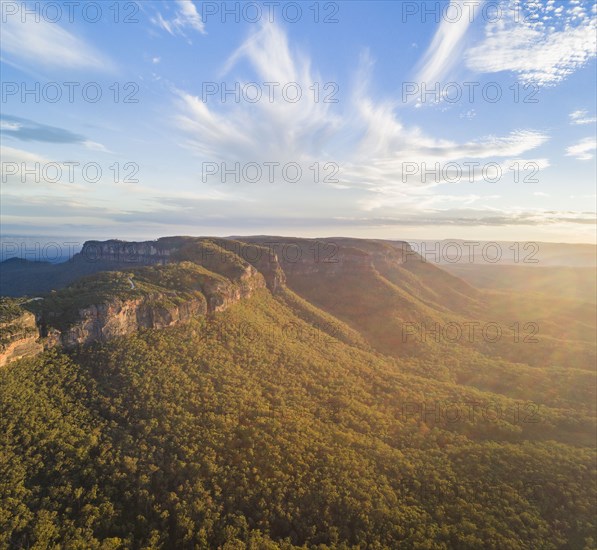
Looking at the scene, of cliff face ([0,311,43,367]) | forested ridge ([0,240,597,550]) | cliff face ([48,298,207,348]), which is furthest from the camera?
cliff face ([48,298,207,348])

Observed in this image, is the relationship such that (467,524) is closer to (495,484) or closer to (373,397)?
(495,484)

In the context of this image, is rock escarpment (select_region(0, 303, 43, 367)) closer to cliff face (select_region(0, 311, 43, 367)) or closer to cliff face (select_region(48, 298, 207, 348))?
cliff face (select_region(0, 311, 43, 367))

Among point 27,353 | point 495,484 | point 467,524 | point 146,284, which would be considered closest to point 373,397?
point 495,484

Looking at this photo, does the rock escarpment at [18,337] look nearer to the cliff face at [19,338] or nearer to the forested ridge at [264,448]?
the cliff face at [19,338]

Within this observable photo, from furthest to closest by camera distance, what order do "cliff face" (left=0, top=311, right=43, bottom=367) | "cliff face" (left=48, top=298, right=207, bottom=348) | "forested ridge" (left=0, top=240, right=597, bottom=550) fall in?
"cliff face" (left=48, top=298, right=207, bottom=348) < "cliff face" (left=0, top=311, right=43, bottom=367) < "forested ridge" (left=0, top=240, right=597, bottom=550)

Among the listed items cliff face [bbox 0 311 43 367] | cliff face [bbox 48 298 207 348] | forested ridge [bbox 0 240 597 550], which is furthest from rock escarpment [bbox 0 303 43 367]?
cliff face [bbox 48 298 207 348]

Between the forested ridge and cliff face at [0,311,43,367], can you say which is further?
cliff face at [0,311,43,367]

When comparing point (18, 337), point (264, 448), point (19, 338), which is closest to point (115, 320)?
point (19, 338)

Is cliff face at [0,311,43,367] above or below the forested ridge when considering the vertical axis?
above
